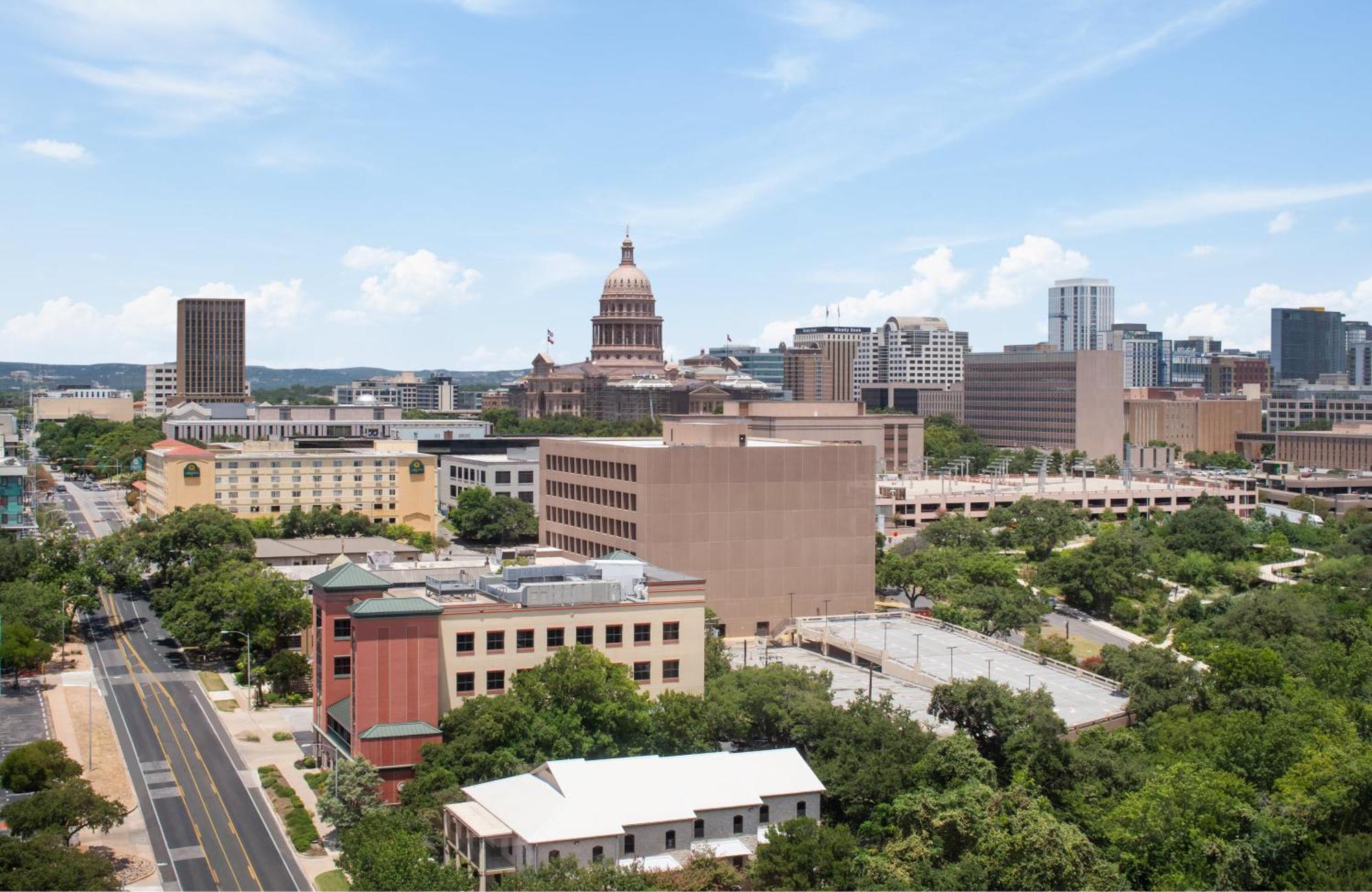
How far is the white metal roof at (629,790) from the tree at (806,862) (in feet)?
13.2

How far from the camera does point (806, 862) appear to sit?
49469 mm

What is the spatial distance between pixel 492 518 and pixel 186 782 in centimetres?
7551

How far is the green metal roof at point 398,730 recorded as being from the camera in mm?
59594

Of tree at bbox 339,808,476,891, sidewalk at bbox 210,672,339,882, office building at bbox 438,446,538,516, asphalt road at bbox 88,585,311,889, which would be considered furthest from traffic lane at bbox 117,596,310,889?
office building at bbox 438,446,538,516

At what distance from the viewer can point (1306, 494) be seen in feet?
593

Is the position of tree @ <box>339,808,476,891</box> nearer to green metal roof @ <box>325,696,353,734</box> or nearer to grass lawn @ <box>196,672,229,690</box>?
green metal roof @ <box>325,696,353,734</box>

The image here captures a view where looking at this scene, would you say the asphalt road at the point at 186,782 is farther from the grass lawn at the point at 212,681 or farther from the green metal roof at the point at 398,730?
the green metal roof at the point at 398,730

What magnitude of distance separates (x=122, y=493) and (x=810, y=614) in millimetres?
120236

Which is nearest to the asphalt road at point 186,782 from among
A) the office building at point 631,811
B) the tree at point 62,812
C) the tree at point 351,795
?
the tree at point 351,795

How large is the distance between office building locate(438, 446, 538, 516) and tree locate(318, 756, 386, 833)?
91045 mm

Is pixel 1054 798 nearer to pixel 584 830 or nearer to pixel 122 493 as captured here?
pixel 584 830

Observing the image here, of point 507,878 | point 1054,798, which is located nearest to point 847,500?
point 1054,798

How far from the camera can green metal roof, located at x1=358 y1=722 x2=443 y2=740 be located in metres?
59.6

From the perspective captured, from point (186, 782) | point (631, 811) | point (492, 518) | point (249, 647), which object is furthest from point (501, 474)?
point (631, 811)
